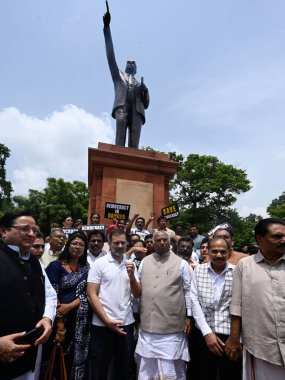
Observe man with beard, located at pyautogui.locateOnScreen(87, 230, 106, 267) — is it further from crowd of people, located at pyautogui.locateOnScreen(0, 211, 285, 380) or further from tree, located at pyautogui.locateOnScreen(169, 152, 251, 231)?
tree, located at pyautogui.locateOnScreen(169, 152, 251, 231)

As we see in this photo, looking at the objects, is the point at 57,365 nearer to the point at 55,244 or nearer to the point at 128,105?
the point at 55,244

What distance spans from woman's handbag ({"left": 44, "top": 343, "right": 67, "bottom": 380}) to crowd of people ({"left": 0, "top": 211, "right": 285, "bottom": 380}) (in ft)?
0.28

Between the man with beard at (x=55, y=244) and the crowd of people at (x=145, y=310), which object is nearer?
the crowd of people at (x=145, y=310)

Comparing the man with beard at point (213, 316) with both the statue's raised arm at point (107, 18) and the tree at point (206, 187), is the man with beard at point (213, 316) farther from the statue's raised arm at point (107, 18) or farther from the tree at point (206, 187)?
the tree at point (206, 187)

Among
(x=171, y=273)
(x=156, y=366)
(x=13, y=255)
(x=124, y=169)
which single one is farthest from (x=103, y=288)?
(x=124, y=169)

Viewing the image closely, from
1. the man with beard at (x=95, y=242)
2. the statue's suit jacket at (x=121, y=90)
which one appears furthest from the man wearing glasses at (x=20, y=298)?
the statue's suit jacket at (x=121, y=90)

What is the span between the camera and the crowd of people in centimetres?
247

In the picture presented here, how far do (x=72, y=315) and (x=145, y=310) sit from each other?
0.79 m

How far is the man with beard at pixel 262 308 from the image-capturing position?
2.58m

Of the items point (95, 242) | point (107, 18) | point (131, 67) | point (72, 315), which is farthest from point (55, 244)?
point (131, 67)

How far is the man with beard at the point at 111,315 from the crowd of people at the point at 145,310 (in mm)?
10

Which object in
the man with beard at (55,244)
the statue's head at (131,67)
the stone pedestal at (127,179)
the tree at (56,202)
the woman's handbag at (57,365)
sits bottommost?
the woman's handbag at (57,365)

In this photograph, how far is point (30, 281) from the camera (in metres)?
2.51

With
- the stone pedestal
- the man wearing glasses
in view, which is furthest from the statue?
the man wearing glasses
